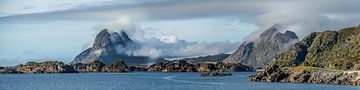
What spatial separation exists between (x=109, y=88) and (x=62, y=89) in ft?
49.2

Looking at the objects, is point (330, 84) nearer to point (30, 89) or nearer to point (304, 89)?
point (304, 89)

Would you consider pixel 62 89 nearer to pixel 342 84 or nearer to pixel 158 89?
pixel 158 89

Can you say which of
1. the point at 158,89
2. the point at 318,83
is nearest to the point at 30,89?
the point at 158,89

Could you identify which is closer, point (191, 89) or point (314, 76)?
point (191, 89)

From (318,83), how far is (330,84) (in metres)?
7.47

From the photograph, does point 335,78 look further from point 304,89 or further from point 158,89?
point 158,89

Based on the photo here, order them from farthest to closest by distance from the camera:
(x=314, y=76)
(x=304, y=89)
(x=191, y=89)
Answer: (x=314, y=76)
(x=191, y=89)
(x=304, y=89)

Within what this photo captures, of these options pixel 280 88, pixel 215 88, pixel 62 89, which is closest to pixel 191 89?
pixel 215 88

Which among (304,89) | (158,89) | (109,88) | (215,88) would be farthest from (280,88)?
(109,88)

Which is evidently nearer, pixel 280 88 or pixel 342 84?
pixel 280 88

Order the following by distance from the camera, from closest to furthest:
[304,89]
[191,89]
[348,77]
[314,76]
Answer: [304,89] → [191,89] → [348,77] → [314,76]

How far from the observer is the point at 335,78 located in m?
188

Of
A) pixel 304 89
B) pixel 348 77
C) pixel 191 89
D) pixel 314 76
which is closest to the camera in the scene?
pixel 304 89

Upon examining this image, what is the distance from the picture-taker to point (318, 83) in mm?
187125
